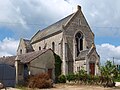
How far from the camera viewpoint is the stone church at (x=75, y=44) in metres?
48.5

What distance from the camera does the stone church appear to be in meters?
48.5

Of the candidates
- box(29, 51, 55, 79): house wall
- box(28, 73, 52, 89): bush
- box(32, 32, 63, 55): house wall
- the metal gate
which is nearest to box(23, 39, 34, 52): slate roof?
box(32, 32, 63, 55): house wall

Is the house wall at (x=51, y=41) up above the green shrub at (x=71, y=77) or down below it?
above

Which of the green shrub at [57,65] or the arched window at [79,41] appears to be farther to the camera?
the arched window at [79,41]

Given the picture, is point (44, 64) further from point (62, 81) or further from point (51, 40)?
point (51, 40)

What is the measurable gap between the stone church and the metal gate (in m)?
12.9

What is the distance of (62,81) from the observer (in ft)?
144

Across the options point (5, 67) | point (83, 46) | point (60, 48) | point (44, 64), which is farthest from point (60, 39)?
point (5, 67)

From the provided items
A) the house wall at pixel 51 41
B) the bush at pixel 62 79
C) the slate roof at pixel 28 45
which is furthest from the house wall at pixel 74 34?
the slate roof at pixel 28 45

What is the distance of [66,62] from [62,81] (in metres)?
5.76

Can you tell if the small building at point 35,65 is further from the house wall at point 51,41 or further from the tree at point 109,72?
the tree at point 109,72

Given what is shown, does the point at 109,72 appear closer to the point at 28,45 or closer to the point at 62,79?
the point at 62,79

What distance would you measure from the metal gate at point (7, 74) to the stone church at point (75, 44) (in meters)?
12.9

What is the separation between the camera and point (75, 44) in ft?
166
